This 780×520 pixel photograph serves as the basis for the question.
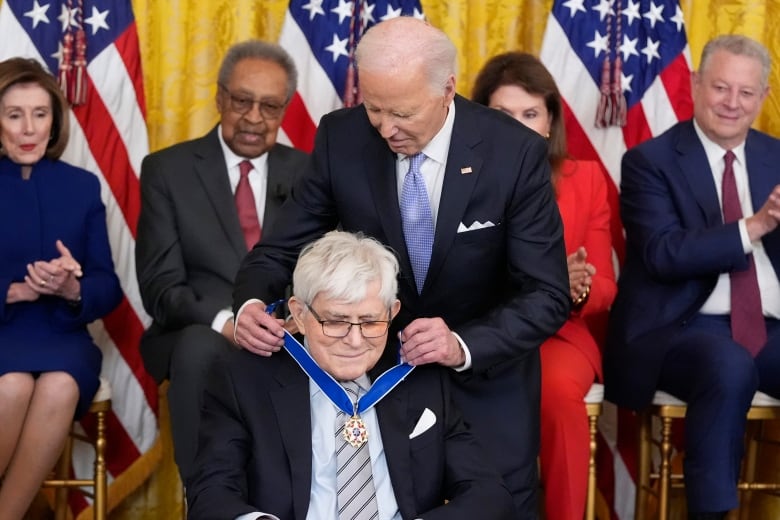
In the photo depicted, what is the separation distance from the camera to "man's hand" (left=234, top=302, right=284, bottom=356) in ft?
11.0

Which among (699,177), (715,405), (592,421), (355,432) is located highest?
(699,177)

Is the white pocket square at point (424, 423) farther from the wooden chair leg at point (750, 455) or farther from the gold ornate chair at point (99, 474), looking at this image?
Answer: the wooden chair leg at point (750, 455)

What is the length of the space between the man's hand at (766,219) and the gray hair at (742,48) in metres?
0.59

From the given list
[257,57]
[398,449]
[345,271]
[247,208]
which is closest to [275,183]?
[247,208]

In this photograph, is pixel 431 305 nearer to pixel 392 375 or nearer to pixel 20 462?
pixel 392 375

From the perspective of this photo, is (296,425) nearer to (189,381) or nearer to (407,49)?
(407,49)

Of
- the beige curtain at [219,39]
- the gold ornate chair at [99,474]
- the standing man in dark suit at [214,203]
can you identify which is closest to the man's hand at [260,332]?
the standing man in dark suit at [214,203]

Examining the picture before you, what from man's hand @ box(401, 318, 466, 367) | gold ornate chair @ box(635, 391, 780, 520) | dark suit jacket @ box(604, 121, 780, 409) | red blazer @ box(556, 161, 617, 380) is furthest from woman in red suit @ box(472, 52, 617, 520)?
man's hand @ box(401, 318, 466, 367)

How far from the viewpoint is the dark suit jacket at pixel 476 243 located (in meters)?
3.69

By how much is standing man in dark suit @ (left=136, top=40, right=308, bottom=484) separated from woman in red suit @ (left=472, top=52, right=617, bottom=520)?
823mm

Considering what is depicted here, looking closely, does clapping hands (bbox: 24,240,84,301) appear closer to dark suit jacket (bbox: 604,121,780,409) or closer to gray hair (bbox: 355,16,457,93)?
gray hair (bbox: 355,16,457,93)

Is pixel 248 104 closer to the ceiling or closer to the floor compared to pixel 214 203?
closer to the ceiling

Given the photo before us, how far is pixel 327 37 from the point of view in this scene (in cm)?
566

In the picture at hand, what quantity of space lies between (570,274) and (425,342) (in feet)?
4.43
